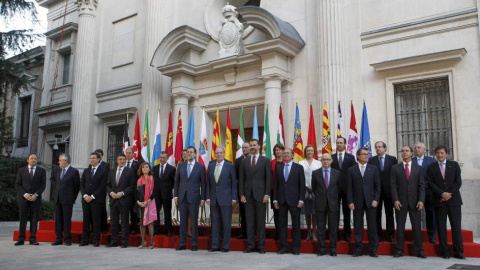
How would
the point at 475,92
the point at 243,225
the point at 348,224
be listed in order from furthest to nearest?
the point at 475,92
the point at 243,225
the point at 348,224

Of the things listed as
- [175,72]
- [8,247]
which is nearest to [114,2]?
[175,72]

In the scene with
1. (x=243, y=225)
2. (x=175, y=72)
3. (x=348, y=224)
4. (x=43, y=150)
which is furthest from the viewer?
(x=43, y=150)

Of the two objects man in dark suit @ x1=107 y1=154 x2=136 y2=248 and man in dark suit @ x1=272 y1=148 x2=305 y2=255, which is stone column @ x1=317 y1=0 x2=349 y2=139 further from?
man in dark suit @ x1=107 y1=154 x2=136 y2=248

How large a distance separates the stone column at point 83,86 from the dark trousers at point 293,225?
11.3m

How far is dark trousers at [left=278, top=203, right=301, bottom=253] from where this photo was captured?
7.78 meters

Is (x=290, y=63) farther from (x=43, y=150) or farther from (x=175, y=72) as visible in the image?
(x=43, y=150)

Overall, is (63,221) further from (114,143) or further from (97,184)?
(114,143)

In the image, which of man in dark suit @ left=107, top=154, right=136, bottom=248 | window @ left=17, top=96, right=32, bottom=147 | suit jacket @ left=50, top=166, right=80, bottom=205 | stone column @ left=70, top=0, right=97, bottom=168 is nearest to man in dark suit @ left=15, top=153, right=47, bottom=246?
suit jacket @ left=50, top=166, right=80, bottom=205

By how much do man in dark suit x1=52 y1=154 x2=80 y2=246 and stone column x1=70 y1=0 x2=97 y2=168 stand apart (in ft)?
24.8

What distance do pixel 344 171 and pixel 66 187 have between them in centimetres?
563

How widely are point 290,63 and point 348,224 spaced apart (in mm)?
5941

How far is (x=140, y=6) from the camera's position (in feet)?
56.3

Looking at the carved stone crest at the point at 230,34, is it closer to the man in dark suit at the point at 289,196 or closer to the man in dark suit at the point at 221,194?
the man in dark suit at the point at 221,194

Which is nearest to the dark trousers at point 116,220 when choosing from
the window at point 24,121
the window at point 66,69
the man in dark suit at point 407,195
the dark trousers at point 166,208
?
the dark trousers at point 166,208
